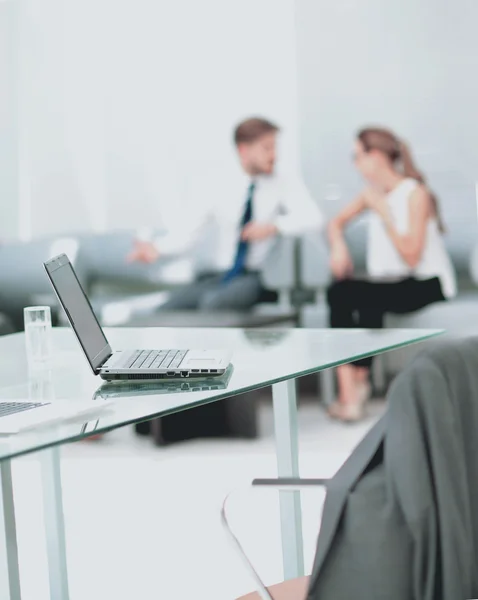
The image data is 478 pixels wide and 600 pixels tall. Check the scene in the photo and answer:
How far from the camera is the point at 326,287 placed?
5.53 meters

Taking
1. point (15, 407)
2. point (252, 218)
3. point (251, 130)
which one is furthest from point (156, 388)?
point (251, 130)

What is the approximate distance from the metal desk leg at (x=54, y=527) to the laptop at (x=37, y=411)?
69 centimetres

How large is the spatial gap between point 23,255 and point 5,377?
3919mm

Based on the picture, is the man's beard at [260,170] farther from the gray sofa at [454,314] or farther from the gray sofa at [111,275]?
the gray sofa at [454,314]

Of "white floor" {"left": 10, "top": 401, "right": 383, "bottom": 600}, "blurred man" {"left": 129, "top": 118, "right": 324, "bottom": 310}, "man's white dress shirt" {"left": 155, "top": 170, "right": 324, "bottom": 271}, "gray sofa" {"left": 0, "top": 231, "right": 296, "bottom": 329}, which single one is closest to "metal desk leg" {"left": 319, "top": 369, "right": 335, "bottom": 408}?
"white floor" {"left": 10, "top": 401, "right": 383, "bottom": 600}

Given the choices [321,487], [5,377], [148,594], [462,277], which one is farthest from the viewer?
[462,277]

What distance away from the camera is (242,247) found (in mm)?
5719

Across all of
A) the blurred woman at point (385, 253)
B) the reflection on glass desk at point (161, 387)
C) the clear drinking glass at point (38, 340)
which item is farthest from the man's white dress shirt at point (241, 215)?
the reflection on glass desk at point (161, 387)

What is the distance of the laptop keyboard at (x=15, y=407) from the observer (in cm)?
197

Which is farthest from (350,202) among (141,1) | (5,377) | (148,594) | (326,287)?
(5,377)

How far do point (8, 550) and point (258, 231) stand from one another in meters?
3.59

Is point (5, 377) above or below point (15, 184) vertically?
below

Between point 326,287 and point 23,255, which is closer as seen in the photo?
point 326,287

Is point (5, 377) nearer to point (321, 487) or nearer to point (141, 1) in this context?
point (321, 487)
